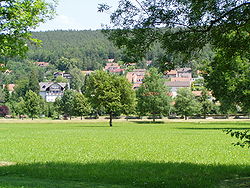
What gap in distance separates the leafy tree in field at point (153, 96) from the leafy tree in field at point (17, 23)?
75.0 metres

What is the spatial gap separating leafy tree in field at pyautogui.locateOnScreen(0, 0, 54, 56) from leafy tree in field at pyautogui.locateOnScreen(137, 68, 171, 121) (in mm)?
74985

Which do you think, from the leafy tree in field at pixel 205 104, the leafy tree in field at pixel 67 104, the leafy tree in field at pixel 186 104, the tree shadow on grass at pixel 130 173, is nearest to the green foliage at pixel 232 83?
the tree shadow on grass at pixel 130 173

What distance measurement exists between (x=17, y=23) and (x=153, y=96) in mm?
77762

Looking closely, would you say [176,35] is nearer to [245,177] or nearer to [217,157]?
[245,177]

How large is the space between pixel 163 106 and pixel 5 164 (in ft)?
257

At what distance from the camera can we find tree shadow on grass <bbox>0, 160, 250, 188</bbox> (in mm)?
13646

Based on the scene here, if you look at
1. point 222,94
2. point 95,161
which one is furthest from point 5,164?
point 222,94

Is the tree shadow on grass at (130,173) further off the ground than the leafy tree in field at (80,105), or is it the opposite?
the leafy tree in field at (80,105)

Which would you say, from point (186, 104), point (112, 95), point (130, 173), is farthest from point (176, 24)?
point (186, 104)

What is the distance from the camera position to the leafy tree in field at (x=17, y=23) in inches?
710

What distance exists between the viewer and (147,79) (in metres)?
99.2

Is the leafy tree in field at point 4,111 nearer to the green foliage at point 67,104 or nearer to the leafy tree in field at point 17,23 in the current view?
the green foliage at point 67,104

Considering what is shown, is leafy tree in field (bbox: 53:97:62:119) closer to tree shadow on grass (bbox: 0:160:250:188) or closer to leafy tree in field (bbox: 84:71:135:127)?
leafy tree in field (bbox: 84:71:135:127)

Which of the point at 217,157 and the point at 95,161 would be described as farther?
the point at 217,157
